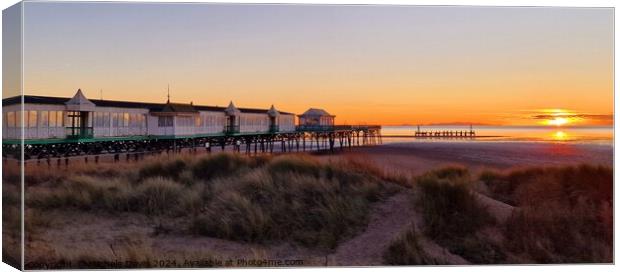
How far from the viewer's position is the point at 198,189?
36.2 feet

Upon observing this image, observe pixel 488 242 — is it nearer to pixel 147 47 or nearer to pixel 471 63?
pixel 471 63

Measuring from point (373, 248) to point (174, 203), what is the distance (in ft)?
12.5

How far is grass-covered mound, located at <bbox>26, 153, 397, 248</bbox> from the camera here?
369 inches

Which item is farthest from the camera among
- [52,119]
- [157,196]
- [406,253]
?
[52,119]

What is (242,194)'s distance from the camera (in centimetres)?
1032

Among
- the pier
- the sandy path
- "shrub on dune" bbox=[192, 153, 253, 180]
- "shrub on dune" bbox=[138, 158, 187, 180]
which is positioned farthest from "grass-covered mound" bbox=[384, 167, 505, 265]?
"shrub on dune" bbox=[138, 158, 187, 180]

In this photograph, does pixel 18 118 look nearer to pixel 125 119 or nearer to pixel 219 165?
pixel 219 165

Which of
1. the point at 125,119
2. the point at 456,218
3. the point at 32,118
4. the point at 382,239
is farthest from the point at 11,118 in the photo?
the point at 456,218

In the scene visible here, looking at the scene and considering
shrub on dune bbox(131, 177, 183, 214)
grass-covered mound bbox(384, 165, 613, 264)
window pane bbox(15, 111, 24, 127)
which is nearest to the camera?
window pane bbox(15, 111, 24, 127)

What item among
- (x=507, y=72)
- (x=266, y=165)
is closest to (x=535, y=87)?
(x=507, y=72)

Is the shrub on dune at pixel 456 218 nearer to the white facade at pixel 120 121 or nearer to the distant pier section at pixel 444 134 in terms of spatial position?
the white facade at pixel 120 121

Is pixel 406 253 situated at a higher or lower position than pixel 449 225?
lower

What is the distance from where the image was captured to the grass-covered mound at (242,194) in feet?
30.8

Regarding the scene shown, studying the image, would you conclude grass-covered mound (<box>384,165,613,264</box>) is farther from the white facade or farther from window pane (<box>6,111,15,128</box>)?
window pane (<box>6,111,15,128</box>)
